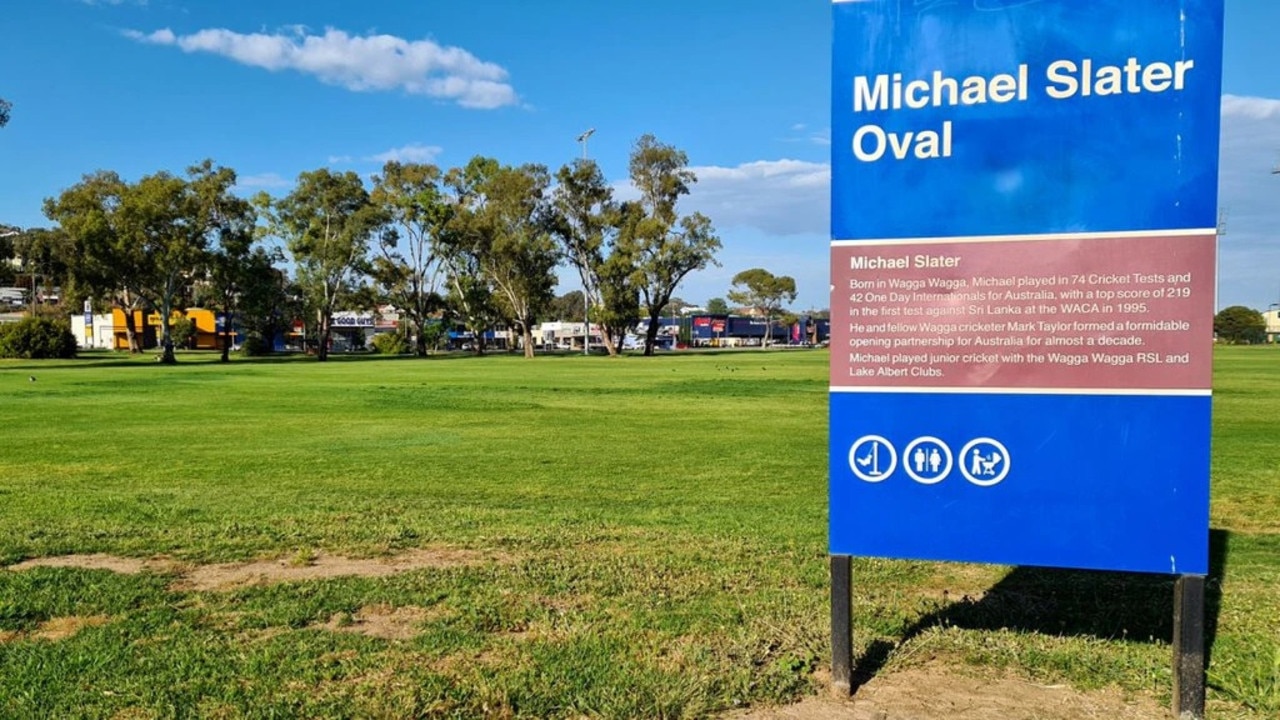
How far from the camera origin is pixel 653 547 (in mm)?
7145

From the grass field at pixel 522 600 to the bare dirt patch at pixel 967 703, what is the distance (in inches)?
5.4

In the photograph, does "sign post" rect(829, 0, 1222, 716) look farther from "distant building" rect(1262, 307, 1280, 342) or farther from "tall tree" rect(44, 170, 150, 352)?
"distant building" rect(1262, 307, 1280, 342)

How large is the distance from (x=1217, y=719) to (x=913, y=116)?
2.81 metres

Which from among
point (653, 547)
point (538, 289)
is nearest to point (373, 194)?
point (538, 289)

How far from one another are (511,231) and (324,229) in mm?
16103

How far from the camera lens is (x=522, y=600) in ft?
18.3

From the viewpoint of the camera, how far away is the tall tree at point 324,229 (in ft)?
261

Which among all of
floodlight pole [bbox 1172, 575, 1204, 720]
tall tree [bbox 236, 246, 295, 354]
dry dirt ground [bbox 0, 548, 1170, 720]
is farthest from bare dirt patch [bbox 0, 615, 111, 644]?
tall tree [bbox 236, 246, 295, 354]

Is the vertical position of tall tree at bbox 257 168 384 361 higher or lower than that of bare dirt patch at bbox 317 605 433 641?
higher

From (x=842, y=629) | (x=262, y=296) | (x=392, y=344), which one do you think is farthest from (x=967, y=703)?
(x=392, y=344)

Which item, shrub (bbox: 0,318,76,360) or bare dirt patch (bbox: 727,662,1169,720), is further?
shrub (bbox: 0,318,76,360)

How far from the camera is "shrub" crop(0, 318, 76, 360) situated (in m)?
69.3

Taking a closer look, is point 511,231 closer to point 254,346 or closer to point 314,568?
point 254,346

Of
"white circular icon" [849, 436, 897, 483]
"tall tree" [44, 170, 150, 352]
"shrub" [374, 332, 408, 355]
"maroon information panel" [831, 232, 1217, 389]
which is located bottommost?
"shrub" [374, 332, 408, 355]
